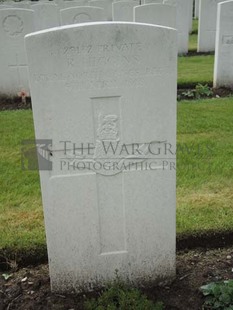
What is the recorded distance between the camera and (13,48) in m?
7.15

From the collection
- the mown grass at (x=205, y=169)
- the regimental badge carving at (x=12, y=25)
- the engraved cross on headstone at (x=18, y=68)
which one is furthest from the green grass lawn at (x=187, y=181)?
the regimental badge carving at (x=12, y=25)

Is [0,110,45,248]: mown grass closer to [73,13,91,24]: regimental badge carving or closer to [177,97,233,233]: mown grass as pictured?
[177,97,233,233]: mown grass

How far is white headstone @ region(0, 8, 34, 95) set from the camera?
23.1 ft

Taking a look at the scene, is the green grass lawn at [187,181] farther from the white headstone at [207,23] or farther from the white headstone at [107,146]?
the white headstone at [207,23]

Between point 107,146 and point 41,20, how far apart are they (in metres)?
10.9

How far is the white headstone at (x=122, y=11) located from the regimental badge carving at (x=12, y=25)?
16.0 ft

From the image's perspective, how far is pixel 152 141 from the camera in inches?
90.5

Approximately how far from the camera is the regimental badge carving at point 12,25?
23.1 feet

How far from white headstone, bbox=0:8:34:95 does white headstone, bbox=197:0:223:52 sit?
626 cm

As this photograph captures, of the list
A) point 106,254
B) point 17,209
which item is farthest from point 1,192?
point 106,254

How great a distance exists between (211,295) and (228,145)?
2.55 metres

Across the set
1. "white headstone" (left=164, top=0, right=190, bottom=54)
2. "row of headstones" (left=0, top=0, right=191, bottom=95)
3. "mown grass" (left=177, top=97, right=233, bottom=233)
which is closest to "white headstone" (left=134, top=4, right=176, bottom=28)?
"row of headstones" (left=0, top=0, right=191, bottom=95)

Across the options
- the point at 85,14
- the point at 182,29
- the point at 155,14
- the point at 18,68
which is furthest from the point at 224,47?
the point at 182,29

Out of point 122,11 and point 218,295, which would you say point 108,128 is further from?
point 122,11
